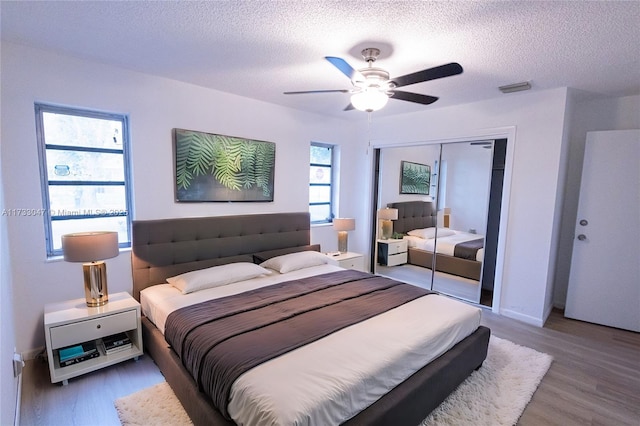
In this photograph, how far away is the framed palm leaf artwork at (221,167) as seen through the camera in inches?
123

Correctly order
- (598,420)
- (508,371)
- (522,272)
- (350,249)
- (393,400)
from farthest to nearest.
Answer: (350,249) < (522,272) < (508,371) < (598,420) < (393,400)

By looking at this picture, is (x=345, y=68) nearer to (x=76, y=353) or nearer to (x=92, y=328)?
(x=92, y=328)

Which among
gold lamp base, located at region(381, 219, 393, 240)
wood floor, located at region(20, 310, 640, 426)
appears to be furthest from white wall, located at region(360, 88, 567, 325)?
gold lamp base, located at region(381, 219, 393, 240)

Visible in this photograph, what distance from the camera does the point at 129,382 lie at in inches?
88.7

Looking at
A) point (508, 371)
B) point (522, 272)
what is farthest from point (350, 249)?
point (508, 371)

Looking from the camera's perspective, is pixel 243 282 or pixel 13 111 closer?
pixel 13 111

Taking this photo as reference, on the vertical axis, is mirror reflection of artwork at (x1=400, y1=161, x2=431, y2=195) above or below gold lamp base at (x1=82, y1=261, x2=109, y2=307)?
above

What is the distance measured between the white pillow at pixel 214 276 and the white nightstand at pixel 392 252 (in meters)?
2.34

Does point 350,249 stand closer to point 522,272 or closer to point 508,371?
point 522,272

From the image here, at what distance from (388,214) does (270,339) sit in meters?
3.32

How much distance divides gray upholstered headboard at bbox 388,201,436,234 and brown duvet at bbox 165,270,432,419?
173cm

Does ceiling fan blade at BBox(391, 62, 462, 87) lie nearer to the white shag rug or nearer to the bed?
the bed

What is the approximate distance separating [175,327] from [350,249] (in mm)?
3378

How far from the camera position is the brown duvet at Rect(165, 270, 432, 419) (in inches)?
64.6
